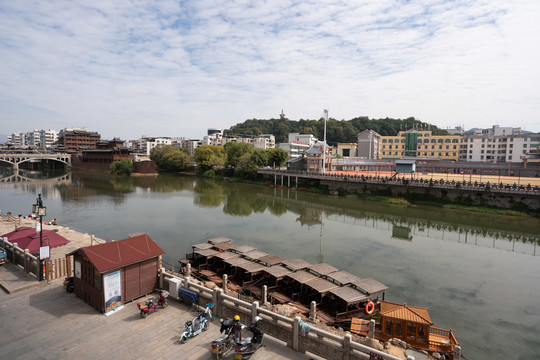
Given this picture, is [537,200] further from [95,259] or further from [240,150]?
[240,150]

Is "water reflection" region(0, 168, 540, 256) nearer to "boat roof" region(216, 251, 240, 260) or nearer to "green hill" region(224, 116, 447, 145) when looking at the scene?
"boat roof" region(216, 251, 240, 260)

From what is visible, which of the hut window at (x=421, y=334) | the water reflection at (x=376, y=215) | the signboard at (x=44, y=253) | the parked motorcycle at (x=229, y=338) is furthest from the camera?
the water reflection at (x=376, y=215)

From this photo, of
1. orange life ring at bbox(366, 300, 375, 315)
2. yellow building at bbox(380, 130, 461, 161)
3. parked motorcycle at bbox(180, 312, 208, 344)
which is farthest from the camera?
yellow building at bbox(380, 130, 461, 161)

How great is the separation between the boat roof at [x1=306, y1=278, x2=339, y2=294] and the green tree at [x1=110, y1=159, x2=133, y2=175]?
305 ft

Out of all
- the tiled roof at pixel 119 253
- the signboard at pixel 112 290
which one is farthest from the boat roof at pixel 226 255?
the signboard at pixel 112 290

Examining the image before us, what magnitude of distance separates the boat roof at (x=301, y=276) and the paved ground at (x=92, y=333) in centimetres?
636

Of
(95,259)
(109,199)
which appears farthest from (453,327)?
(109,199)

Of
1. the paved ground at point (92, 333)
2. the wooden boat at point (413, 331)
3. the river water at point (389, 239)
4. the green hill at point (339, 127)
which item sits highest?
the green hill at point (339, 127)

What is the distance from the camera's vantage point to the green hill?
468ft

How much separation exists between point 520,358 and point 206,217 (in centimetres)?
3189

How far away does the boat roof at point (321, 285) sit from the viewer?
1579 cm

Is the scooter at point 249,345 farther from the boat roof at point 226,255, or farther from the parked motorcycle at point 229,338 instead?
the boat roof at point 226,255

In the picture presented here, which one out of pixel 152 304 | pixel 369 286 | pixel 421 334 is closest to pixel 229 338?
pixel 152 304

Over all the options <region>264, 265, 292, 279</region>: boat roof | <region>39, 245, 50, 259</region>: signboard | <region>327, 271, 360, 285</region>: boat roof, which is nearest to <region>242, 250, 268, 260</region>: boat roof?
<region>264, 265, 292, 279</region>: boat roof
